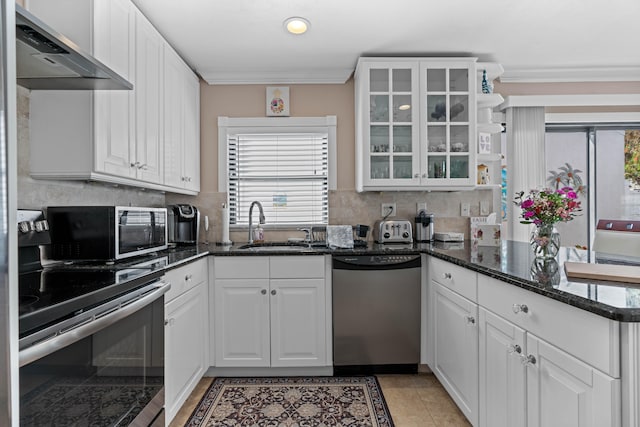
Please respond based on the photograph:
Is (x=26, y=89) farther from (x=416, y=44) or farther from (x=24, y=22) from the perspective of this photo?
(x=416, y=44)

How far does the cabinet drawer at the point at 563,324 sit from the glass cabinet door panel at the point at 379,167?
145 cm

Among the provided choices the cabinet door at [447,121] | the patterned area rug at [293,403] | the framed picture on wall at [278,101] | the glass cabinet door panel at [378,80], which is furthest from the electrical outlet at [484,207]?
the framed picture on wall at [278,101]

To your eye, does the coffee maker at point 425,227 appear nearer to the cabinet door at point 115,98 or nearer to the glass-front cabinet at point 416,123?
the glass-front cabinet at point 416,123

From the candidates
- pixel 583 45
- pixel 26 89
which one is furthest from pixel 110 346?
pixel 583 45

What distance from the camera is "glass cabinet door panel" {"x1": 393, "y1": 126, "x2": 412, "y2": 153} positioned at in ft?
9.48

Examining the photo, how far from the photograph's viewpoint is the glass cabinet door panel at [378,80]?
2.86 m

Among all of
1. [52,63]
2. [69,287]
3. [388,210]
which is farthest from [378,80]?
[69,287]

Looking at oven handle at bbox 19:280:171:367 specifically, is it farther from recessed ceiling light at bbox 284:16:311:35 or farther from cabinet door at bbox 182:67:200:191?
recessed ceiling light at bbox 284:16:311:35

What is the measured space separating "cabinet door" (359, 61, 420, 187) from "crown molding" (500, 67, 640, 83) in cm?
105

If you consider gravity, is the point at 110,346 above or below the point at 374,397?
above

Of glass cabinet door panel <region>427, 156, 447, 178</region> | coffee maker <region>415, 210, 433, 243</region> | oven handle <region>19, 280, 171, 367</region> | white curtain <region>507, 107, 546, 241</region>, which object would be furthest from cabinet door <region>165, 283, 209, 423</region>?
white curtain <region>507, 107, 546, 241</region>

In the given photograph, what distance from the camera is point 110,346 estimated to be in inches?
48.0

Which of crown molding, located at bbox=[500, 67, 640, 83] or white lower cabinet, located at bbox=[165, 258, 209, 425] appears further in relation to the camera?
crown molding, located at bbox=[500, 67, 640, 83]

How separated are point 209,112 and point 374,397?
257cm
